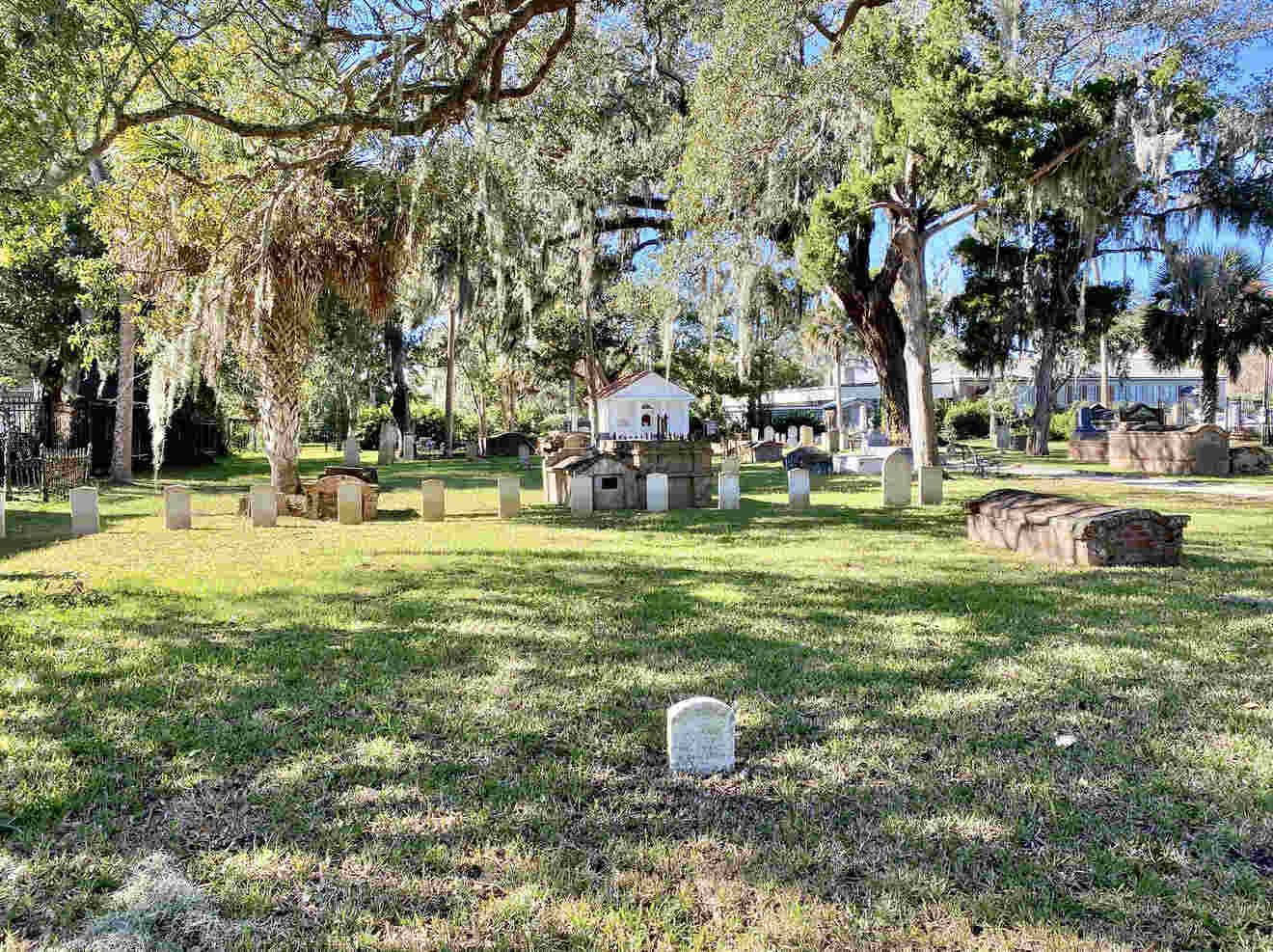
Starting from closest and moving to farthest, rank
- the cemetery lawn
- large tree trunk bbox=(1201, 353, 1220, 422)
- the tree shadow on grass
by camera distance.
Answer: the cemetery lawn
the tree shadow on grass
large tree trunk bbox=(1201, 353, 1220, 422)

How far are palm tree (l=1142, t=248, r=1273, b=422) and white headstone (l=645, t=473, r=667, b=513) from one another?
1699 centimetres

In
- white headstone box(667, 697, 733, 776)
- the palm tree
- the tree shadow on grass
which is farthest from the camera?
the palm tree

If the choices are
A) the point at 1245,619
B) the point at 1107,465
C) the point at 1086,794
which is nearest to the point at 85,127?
the point at 1086,794

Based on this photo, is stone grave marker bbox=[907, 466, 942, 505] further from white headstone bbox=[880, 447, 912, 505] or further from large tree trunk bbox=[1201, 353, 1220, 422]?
large tree trunk bbox=[1201, 353, 1220, 422]

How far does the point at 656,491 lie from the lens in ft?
45.5

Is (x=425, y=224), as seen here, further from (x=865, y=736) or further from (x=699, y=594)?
(x=865, y=736)

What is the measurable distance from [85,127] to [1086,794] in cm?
881

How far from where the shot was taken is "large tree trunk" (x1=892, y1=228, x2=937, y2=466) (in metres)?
15.5

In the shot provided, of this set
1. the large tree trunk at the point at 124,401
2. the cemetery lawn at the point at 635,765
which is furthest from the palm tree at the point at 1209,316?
the large tree trunk at the point at 124,401

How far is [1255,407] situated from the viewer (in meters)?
58.5

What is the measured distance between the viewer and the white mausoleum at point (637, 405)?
2664 centimetres

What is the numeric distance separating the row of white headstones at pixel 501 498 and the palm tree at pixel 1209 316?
535 inches

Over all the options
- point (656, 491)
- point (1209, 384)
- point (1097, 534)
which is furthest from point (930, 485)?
point (1209, 384)

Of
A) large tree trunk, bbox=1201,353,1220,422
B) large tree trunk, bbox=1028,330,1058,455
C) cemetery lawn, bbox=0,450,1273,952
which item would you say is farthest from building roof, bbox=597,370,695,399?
cemetery lawn, bbox=0,450,1273,952
